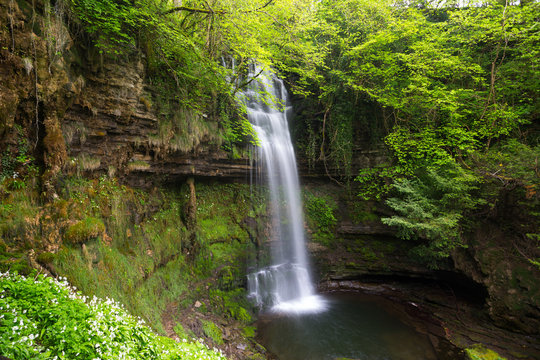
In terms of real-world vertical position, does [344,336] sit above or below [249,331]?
below

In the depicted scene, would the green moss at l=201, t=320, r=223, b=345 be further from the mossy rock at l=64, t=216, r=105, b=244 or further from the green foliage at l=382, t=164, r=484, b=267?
the green foliage at l=382, t=164, r=484, b=267

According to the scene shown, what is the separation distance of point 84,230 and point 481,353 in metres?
11.2

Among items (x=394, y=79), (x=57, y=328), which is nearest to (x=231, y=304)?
(x=57, y=328)

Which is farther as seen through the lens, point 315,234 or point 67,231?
point 315,234

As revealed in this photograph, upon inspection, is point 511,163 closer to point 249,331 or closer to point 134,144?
point 249,331

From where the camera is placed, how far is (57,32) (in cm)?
471

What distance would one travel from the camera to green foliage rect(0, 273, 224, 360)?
2.38 metres

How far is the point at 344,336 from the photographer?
8195 mm

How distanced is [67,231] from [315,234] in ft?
33.5

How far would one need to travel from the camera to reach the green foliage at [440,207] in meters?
8.51

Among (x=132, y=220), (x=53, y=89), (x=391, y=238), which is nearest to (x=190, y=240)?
(x=132, y=220)

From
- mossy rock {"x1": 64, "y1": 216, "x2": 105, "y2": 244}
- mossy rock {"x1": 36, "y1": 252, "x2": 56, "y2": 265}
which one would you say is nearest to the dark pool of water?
mossy rock {"x1": 64, "y1": 216, "x2": 105, "y2": 244}

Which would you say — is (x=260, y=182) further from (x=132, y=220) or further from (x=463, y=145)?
(x=463, y=145)

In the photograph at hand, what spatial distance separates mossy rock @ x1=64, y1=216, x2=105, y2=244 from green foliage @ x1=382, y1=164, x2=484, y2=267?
8.83 metres
